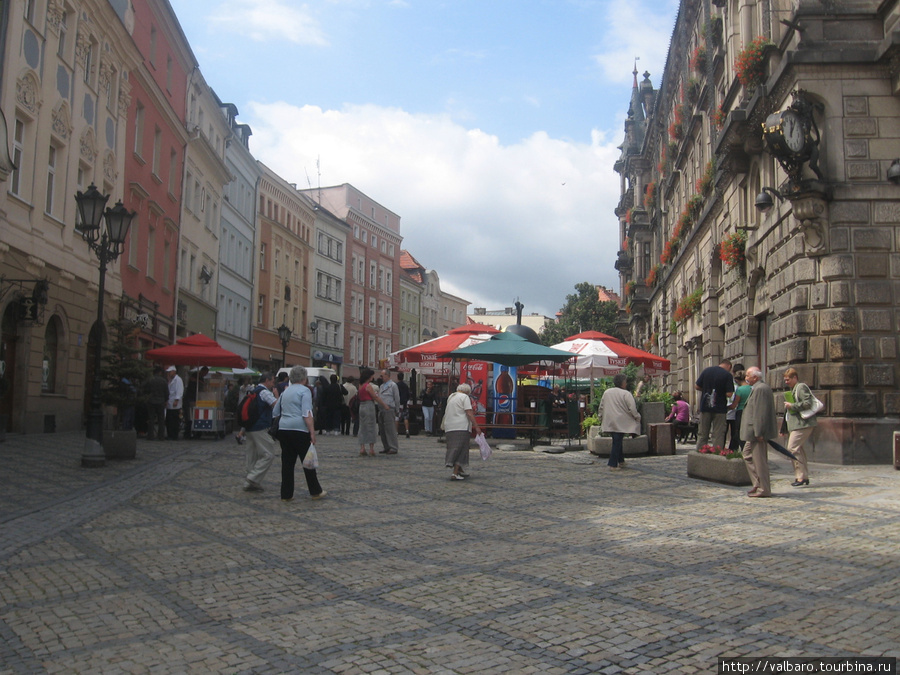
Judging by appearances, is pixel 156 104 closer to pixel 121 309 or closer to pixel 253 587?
pixel 121 309

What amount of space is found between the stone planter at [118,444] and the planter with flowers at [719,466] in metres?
9.38

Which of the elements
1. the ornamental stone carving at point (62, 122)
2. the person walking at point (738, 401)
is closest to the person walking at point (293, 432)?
the person walking at point (738, 401)

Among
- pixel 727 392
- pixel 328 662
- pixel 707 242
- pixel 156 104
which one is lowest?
pixel 328 662

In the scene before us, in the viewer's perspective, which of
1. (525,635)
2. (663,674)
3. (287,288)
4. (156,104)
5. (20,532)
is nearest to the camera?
(663,674)

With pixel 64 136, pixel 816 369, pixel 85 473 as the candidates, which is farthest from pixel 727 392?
pixel 64 136

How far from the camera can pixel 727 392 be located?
15.0 meters

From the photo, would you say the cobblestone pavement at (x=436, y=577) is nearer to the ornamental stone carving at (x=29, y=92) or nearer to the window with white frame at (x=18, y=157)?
the window with white frame at (x=18, y=157)

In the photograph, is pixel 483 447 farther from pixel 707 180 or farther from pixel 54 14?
pixel 707 180

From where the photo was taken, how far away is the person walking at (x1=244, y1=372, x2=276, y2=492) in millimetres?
10891

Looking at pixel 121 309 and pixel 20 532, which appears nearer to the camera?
pixel 20 532

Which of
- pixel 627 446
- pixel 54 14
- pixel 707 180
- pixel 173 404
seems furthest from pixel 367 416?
pixel 707 180

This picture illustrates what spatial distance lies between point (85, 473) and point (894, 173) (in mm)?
14234

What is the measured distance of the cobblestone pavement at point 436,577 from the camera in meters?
4.57

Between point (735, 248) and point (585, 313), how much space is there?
176 ft
